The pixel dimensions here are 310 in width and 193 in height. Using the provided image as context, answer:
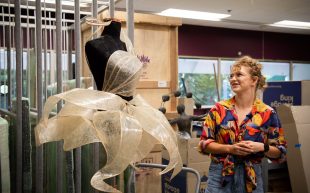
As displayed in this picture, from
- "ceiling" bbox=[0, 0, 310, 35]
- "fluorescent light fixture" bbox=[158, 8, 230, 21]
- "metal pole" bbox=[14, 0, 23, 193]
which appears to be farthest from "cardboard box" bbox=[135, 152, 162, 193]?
"fluorescent light fixture" bbox=[158, 8, 230, 21]

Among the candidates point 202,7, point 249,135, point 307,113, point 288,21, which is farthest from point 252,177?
point 288,21

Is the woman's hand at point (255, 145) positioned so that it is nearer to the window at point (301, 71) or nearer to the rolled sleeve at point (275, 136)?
the rolled sleeve at point (275, 136)

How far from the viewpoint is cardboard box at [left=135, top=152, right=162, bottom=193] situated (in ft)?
8.84

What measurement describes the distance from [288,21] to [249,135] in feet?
16.1

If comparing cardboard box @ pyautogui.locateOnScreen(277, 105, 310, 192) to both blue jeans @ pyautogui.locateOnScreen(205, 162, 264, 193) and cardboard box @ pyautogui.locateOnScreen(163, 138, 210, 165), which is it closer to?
cardboard box @ pyautogui.locateOnScreen(163, 138, 210, 165)

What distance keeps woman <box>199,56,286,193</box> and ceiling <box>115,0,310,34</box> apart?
245 cm

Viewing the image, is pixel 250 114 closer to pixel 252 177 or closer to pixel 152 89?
pixel 252 177

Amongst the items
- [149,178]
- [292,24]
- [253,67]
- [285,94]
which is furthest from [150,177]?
[292,24]

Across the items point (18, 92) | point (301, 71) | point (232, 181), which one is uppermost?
point (301, 71)

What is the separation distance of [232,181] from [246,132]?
0.28 metres

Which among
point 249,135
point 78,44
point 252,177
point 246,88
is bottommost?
point 252,177

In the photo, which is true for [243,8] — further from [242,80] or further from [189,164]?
[242,80]

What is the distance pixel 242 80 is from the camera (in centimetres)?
185

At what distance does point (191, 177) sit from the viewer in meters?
2.49
